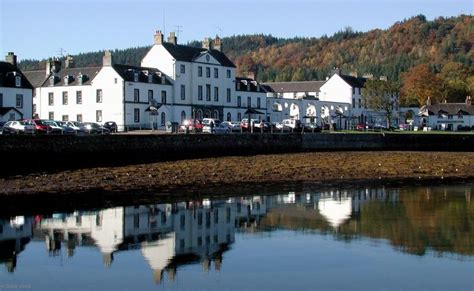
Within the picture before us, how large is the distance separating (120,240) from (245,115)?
70713 mm

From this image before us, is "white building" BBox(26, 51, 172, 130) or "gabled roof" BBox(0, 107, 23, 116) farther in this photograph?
"white building" BBox(26, 51, 172, 130)

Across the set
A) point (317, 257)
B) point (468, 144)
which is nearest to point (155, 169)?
point (317, 257)

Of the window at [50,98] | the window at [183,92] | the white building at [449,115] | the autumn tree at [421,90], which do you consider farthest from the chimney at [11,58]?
the autumn tree at [421,90]

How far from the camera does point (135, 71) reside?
78.4m

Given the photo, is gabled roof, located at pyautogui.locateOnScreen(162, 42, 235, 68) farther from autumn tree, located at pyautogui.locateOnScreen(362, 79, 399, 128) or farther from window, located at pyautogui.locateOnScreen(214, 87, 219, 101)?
autumn tree, located at pyautogui.locateOnScreen(362, 79, 399, 128)

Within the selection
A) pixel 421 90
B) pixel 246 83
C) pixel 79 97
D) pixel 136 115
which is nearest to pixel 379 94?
pixel 246 83

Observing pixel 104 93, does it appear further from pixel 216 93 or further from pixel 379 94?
pixel 379 94

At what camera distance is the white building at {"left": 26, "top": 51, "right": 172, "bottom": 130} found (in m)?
76.8

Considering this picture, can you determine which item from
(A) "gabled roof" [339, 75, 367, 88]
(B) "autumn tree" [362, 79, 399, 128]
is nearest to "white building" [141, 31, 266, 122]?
(B) "autumn tree" [362, 79, 399, 128]

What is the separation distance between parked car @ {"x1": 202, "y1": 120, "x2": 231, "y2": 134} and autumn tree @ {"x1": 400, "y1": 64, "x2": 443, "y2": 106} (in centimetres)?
8339

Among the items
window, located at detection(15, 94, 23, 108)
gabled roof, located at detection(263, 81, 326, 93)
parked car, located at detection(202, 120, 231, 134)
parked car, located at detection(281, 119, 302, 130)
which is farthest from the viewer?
gabled roof, located at detection(263, 81, 326, 93)

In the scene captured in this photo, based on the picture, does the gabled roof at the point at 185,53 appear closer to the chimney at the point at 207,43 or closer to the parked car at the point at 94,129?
the chimney at the point at 207,43

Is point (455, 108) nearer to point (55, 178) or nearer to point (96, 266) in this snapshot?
point (55, 178)

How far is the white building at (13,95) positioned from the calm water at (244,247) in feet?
144
